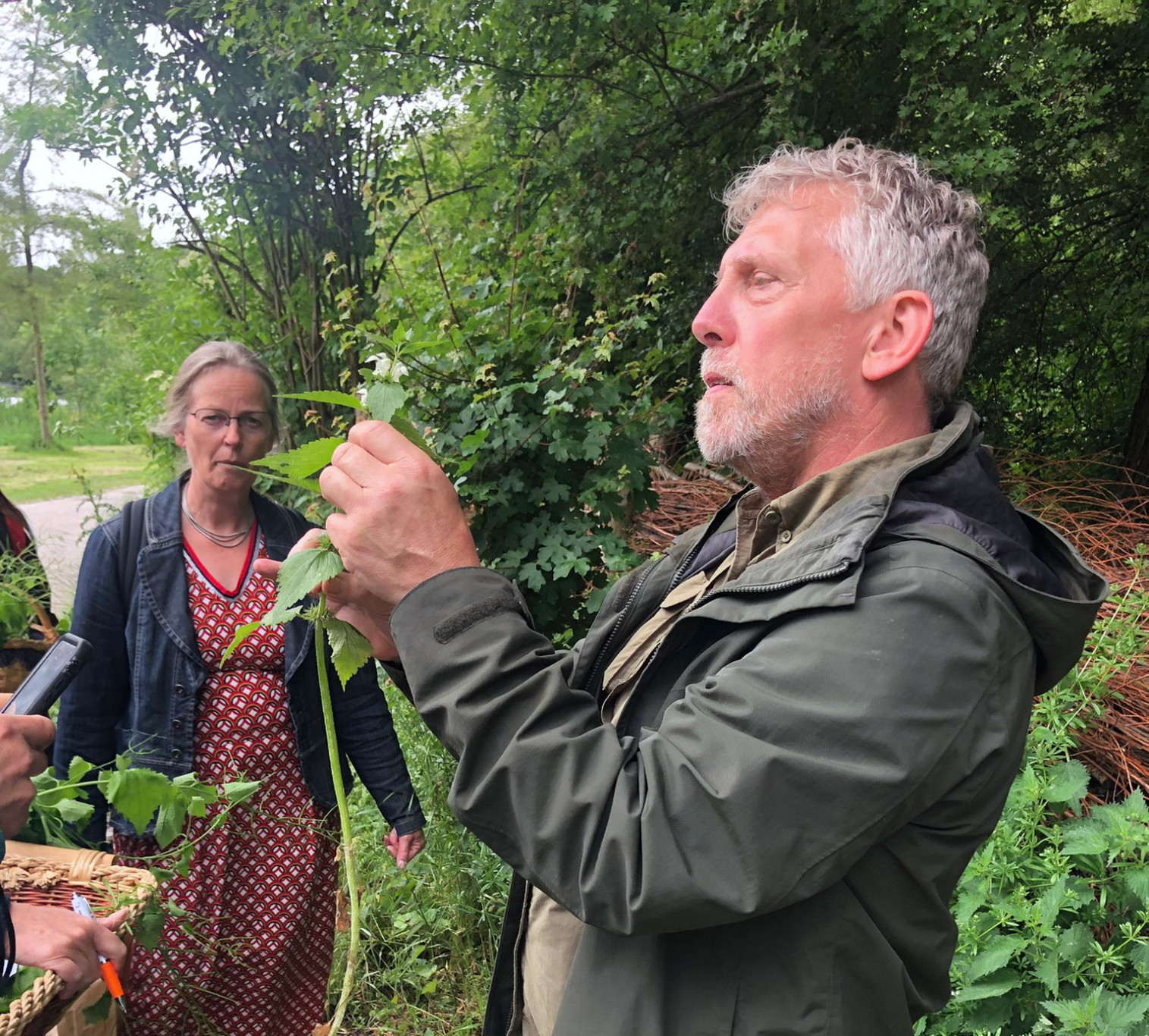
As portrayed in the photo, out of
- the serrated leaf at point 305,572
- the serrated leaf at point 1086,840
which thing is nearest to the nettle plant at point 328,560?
the serrated leaf at point 305,572

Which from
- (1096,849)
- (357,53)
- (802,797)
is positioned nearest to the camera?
(802,797)

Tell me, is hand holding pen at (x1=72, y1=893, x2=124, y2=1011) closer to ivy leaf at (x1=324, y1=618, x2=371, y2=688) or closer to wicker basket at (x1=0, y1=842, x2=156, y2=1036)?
wicker basket at (x1=0, y1=842, x2=156, y2=1036)

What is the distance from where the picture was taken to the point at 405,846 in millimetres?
2535

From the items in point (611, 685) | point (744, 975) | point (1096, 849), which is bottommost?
point (1096, 849)

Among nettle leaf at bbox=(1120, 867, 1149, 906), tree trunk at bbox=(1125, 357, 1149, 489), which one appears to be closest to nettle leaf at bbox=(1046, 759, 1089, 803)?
nettle leaf at bbox=(1120, 867, 1149, 906)

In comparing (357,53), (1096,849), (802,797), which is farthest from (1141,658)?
(357,53)

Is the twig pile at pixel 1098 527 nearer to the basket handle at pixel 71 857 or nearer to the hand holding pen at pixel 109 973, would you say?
the basket handle at pixel 71 857

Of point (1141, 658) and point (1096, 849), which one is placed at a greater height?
point (1141, 658)

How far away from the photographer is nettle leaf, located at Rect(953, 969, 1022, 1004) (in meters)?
2.33

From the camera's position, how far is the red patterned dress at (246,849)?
7.61 feet

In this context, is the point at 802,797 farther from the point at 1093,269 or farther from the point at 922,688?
the point at 1093,269

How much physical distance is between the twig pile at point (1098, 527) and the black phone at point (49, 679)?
95.5 inches

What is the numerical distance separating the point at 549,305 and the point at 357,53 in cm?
142

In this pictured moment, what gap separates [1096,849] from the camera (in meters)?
2.41
